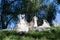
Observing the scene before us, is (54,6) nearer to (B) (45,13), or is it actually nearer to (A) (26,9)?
(B) (45,13)

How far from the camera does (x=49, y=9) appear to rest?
36125mm

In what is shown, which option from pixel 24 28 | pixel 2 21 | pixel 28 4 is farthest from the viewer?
pixel 2 21

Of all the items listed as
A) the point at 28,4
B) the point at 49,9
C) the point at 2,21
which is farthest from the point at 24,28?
the point at 49,9

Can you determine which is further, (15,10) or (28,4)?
(15,10)

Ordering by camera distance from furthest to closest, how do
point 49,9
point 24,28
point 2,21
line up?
point 49,9, point 2,21, point 24,28

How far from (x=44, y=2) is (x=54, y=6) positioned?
173 centimetres

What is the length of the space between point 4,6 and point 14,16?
2.08m

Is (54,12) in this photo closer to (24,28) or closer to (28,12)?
(28,12)

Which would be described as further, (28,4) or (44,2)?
(44,2)

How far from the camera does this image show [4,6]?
109ft

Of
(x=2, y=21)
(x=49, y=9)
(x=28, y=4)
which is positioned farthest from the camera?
(x=49, y=9)

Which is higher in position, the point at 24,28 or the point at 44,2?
the point at 44,2

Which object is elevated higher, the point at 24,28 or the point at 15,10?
the point at 15,10

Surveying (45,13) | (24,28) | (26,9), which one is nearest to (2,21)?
(26,9)
